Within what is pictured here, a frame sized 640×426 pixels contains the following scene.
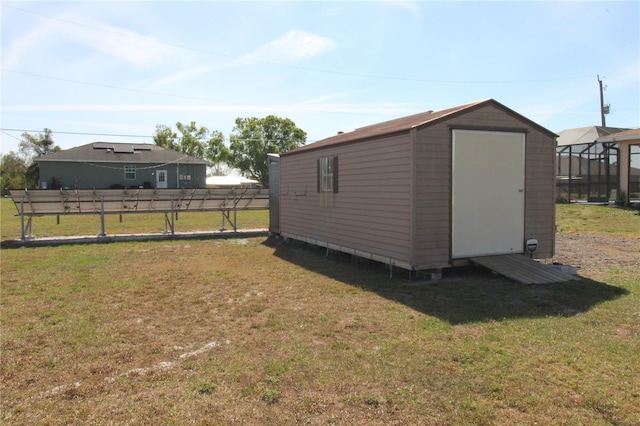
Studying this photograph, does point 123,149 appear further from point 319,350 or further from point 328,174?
point 319,350

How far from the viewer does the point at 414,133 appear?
689 cm

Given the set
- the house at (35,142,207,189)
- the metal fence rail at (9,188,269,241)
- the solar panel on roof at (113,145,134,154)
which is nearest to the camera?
the metal fence rail at (9,188,269,241)

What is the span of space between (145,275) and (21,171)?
1910 inches

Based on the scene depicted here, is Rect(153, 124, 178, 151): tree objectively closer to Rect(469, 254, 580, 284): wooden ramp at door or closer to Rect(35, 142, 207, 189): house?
Rect(35, 142, 207, 189): house

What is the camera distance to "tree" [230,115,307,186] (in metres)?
55.8

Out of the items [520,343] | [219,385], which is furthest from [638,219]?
[219,385]

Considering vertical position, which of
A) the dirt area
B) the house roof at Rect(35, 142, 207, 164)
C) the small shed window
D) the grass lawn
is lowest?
the grass lawn

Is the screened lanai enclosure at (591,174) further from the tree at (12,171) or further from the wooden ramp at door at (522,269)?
the tree at (12,171)

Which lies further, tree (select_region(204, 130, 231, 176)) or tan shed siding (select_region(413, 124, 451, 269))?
tree (select_region(204, 130, 231, 176))

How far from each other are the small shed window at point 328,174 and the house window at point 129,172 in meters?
26.9

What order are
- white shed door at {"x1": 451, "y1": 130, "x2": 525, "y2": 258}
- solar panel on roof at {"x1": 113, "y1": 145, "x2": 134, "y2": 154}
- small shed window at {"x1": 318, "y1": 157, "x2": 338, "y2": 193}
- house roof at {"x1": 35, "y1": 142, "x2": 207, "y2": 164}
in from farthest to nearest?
solar panel on roof at {"x1": 113, "y1": 145, "x2": 134, "y2": 154} → house roof at {"x1": 35, "y1": 142, "x2": 207, "y2": 164} → small shed window at {"x1": 318, "y1": 157, "x2": 338, "y2": 193} → white shed door at {"x1": 451, "y1": 130, "x2": 525, "y2": 258}

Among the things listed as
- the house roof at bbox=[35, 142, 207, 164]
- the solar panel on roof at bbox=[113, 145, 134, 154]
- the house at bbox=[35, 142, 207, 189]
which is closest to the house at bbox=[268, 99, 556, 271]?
the house at bbox=[35, 142, 207, 189]

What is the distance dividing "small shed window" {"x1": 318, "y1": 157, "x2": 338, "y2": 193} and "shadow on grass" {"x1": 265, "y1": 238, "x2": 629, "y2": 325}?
1.89 meters

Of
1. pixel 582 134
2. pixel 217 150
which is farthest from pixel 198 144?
pixel 582 134
